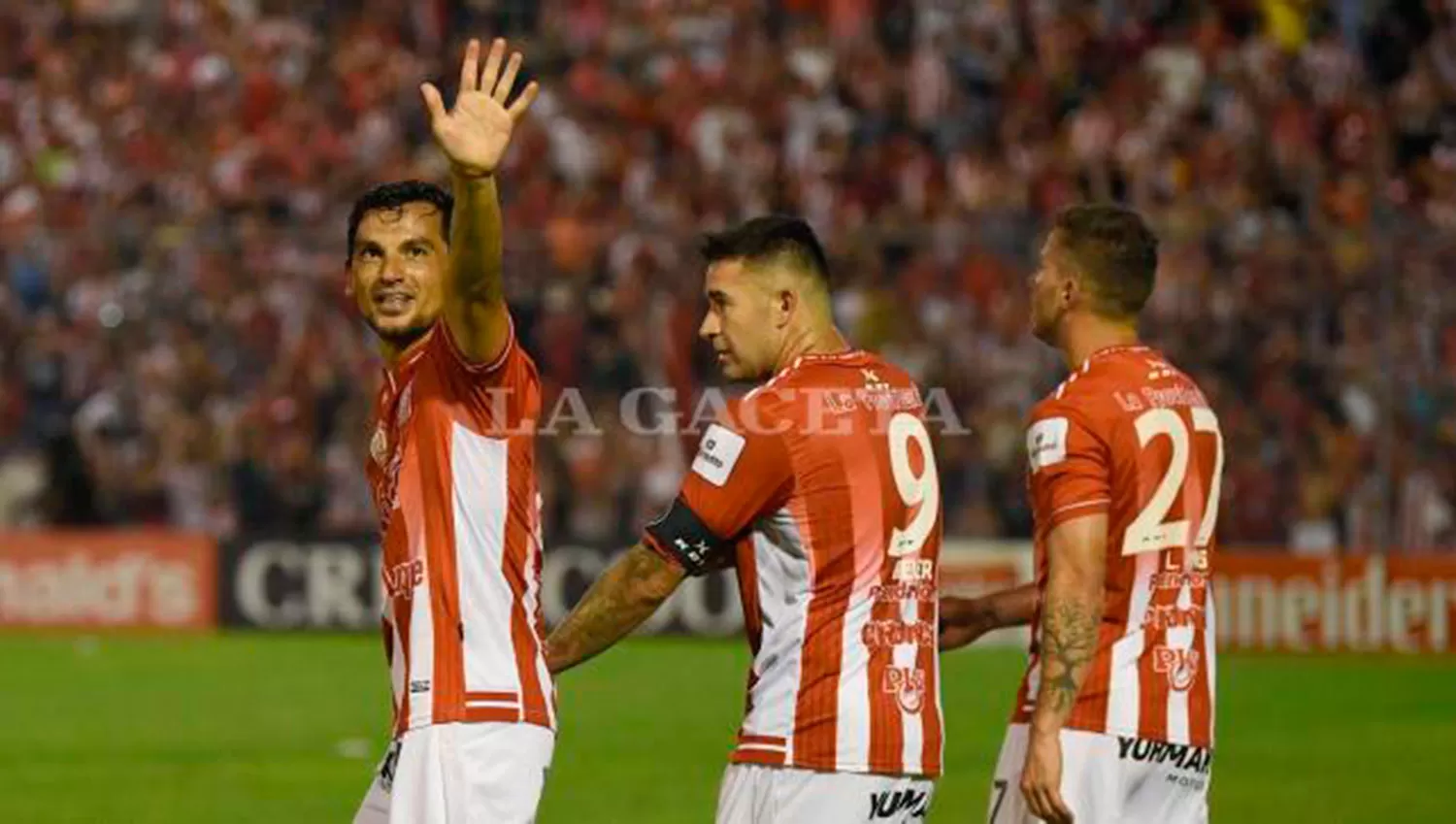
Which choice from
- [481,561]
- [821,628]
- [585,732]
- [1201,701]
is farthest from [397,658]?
[585,732]

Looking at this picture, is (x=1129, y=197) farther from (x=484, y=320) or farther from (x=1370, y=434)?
(x=484, y=320)

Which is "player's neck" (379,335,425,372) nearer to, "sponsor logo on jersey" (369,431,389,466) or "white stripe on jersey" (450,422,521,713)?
"sponsor logo on jersey" (369,431,389,466)

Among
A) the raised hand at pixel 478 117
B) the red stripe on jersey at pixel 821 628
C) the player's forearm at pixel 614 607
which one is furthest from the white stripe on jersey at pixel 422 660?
the raised hand at pixel 478 117

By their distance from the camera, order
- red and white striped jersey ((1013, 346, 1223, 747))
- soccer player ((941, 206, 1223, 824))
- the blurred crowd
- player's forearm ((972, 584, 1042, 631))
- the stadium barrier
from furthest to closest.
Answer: the blurred crowd, the stadium barrier, player's forearm ((972, 584, 1042, 631)), red and white striped jersey ((1013, 346, 1223, 747)), soccer player ((941, 206, 1223, 824))

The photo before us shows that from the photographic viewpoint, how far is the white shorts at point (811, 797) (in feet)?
21.1

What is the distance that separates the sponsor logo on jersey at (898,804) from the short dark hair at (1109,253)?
4.96ft

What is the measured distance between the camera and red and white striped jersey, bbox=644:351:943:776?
6477mm

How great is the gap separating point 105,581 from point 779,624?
59.5 ft

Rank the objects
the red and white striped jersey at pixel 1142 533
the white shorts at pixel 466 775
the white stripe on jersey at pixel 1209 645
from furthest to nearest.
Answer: the white stripe on jersey at pixel 1209 645
the red and white striped jersey at pixel 1142 533
the white shorts at pixel 466 775

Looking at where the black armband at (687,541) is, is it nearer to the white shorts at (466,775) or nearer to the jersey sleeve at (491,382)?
the jersey sleeve at (491,382)

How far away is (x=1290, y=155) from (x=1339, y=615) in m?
4.42

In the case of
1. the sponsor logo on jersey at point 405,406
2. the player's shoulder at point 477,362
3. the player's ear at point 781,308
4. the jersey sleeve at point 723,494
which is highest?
the player's ear at point 781,308

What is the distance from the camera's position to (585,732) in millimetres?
16938

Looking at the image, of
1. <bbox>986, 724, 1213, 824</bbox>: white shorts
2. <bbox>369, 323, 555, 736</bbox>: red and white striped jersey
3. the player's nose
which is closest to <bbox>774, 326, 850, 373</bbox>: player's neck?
<bbox>369, 323, 555, 736</bbox>: red and white striped jersey
